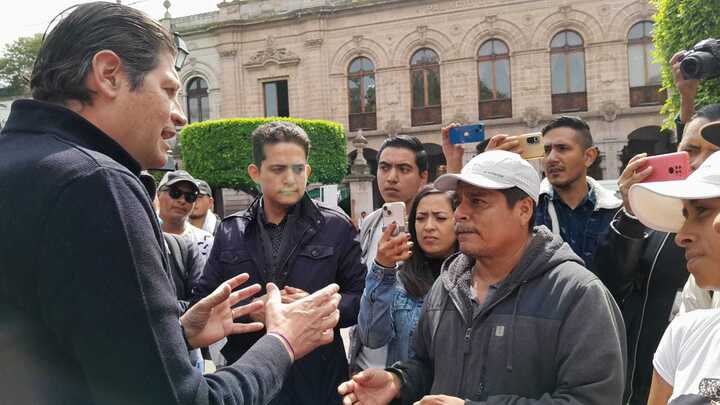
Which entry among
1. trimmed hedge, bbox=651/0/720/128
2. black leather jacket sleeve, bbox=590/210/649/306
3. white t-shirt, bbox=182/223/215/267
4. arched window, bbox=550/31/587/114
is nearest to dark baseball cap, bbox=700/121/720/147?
black leather jacket sleeve, bbox=590/210/649/306

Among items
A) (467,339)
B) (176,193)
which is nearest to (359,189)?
(176,193)

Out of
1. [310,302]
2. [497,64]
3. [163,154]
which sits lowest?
[310,302]

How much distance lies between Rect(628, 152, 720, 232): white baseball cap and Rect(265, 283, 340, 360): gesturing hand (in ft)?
3.97

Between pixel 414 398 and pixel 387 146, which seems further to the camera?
pixel 387 146

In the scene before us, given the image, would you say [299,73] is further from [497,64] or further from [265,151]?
[265,151]

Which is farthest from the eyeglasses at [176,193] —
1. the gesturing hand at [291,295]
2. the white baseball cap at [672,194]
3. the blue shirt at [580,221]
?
the white baseball cap at [672,194]

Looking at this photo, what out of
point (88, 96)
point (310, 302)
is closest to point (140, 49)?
point (88, 96)

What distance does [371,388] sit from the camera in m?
2.61

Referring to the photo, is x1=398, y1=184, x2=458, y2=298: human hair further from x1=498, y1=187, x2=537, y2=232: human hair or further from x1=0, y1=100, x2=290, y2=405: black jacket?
x1=0, y1=100, x2=290, y2=405: black jacket

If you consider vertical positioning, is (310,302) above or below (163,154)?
below

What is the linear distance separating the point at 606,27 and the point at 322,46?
38.8 feet

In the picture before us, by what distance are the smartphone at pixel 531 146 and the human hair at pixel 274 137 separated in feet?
4.33

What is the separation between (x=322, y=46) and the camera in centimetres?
2744

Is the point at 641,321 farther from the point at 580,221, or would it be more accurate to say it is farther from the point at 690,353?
the point at 690,353
